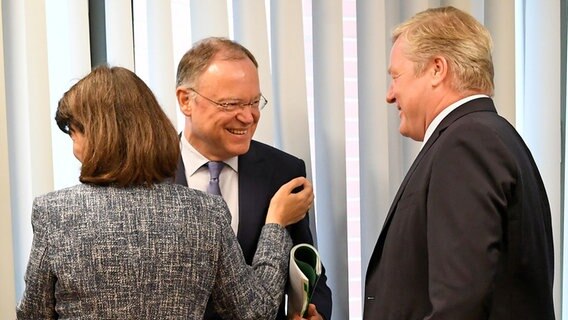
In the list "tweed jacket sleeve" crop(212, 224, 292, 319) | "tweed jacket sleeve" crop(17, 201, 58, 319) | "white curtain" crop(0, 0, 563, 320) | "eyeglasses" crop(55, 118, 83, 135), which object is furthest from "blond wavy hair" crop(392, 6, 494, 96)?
"tweed jacket sleeve" crop(17, 201, 58, 319)

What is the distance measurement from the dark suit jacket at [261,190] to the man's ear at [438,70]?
20.7 inches

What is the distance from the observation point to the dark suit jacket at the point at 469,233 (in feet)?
5.63

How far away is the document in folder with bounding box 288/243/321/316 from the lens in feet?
6.66

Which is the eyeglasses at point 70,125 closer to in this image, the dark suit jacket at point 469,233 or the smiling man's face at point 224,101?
the smiling man's face at point 224,101

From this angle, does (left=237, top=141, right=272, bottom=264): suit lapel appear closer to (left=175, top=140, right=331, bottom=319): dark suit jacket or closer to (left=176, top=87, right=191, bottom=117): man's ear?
(left=175, top=140, right=331, bottom=319): dark suit jacket

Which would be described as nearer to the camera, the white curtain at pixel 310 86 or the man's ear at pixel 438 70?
the man's ear at pixel 438 70

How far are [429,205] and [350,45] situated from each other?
1.00 metres

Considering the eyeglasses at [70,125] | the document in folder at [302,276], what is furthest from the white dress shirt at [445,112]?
the eyeglasses at [70,125]

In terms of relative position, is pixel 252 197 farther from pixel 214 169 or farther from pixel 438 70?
pixel 438 70

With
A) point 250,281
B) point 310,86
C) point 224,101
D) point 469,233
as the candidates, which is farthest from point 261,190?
point 469,233

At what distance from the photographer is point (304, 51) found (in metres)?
2.59

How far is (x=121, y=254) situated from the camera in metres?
1.69

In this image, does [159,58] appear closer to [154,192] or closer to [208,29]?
[208,29]

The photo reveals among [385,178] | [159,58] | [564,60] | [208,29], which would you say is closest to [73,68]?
[159,58]
